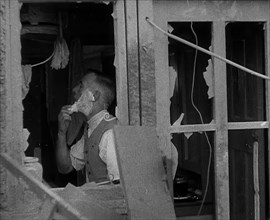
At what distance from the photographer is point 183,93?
14.2ft

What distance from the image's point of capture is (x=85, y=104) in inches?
144

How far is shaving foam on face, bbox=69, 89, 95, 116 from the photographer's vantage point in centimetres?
366

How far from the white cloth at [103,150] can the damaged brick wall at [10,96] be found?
0.60 m

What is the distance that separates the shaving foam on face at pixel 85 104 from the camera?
3656mm

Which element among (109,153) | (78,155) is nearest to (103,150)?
(109,153)

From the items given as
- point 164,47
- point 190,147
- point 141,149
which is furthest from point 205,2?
point 190,147

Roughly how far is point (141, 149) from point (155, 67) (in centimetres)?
49

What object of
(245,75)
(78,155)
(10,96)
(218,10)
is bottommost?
(78,155)

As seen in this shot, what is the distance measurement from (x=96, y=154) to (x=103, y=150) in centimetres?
10

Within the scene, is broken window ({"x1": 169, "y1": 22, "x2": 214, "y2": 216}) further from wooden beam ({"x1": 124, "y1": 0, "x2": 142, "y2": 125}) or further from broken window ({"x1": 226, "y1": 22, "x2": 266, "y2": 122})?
wooden beam ({"x1": 124, "y1": 0, "x2": 142, "y2": 125})

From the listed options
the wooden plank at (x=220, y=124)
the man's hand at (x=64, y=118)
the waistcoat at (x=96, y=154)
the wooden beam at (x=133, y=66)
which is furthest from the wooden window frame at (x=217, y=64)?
the man's hand at (x=64, y=118)

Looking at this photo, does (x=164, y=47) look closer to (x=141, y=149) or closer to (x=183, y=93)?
(x=141, y=149)

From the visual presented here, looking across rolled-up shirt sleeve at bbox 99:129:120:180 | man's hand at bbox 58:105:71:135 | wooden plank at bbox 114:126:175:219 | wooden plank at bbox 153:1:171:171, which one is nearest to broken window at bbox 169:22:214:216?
rolled-up shirt sleeve at bbox 99:129:120:180

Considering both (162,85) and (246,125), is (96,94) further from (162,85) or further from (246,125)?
(246,125)
